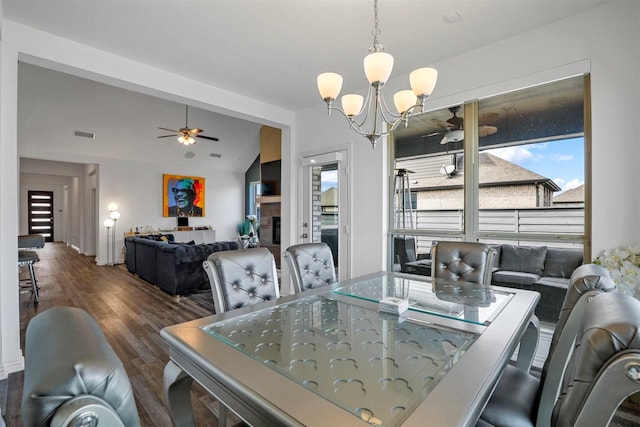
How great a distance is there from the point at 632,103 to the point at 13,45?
4870 millimetres

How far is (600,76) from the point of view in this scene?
2426mm

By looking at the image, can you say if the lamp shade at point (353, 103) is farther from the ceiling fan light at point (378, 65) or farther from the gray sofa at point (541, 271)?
the gray sofa at point (541, 271)

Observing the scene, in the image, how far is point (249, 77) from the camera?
3.60 metres

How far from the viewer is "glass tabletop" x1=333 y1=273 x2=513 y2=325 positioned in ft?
5.16

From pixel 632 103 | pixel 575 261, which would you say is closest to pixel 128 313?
pixel 575 261

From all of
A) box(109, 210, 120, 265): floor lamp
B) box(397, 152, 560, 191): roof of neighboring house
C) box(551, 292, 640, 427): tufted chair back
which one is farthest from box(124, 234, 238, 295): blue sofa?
box(551, 292, 640, 427): tufted chair back

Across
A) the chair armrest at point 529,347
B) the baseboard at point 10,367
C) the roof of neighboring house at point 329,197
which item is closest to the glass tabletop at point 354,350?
the chair armrest at point 529,347

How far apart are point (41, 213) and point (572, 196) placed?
667 inches

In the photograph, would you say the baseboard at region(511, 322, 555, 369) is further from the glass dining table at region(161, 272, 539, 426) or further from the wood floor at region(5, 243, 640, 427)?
the glass dining table at region(161, 272, 539, 426)

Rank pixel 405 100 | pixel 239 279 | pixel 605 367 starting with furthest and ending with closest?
pixel 405 100 → pixel 239 279 → pixel 605 367

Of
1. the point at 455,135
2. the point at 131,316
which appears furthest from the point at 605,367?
the point at 131,316

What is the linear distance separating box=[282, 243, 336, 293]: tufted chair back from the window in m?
1.49

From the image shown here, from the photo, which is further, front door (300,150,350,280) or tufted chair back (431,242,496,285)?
front door (300,150,350,280)

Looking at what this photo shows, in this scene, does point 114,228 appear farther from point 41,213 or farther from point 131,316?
point 41,213
